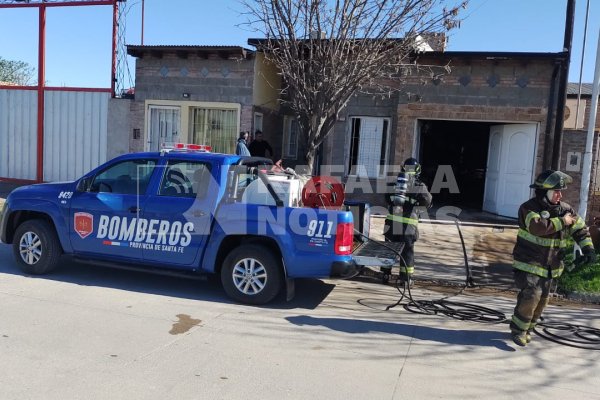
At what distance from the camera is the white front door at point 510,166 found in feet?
40.8

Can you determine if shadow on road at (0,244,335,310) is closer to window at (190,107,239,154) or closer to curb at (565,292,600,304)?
curb at (565,292,600,304)

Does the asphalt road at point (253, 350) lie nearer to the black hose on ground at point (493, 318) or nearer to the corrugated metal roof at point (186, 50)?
the black hose on ground at point (493, 318)

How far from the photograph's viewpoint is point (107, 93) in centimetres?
1448

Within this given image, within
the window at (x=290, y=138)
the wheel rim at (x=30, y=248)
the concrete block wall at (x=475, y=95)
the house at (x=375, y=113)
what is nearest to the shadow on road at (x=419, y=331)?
A: the wheel rim at (x=30, y=248)

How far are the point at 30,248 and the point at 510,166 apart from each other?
10658 mm

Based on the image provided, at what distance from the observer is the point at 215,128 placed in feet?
45.3

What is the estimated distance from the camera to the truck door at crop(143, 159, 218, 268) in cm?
610

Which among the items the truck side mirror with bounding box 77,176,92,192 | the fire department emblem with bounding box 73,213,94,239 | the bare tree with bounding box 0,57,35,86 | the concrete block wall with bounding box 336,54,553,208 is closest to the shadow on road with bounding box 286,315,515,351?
the fire department emblem with bounding box 73,213,94,239

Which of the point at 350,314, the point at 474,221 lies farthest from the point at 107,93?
the point at 350,314

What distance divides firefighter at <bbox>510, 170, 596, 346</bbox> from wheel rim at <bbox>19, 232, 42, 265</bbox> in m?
5.72

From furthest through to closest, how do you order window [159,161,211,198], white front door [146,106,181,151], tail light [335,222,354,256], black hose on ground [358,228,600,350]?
white front door [146,106,181,151] < window [159,161,211,198] < tail light [335,222,354,256] < black hose on ground [358,228,600,350]

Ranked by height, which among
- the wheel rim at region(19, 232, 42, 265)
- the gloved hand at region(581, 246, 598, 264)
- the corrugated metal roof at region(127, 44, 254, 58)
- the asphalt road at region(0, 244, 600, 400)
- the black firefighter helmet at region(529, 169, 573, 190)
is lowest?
the asphalt road at region(0, 244, 600, 400)

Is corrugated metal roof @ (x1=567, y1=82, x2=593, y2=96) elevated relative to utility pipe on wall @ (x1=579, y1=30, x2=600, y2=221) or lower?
elevated

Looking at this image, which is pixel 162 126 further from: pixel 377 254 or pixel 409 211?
pixel 377 254
